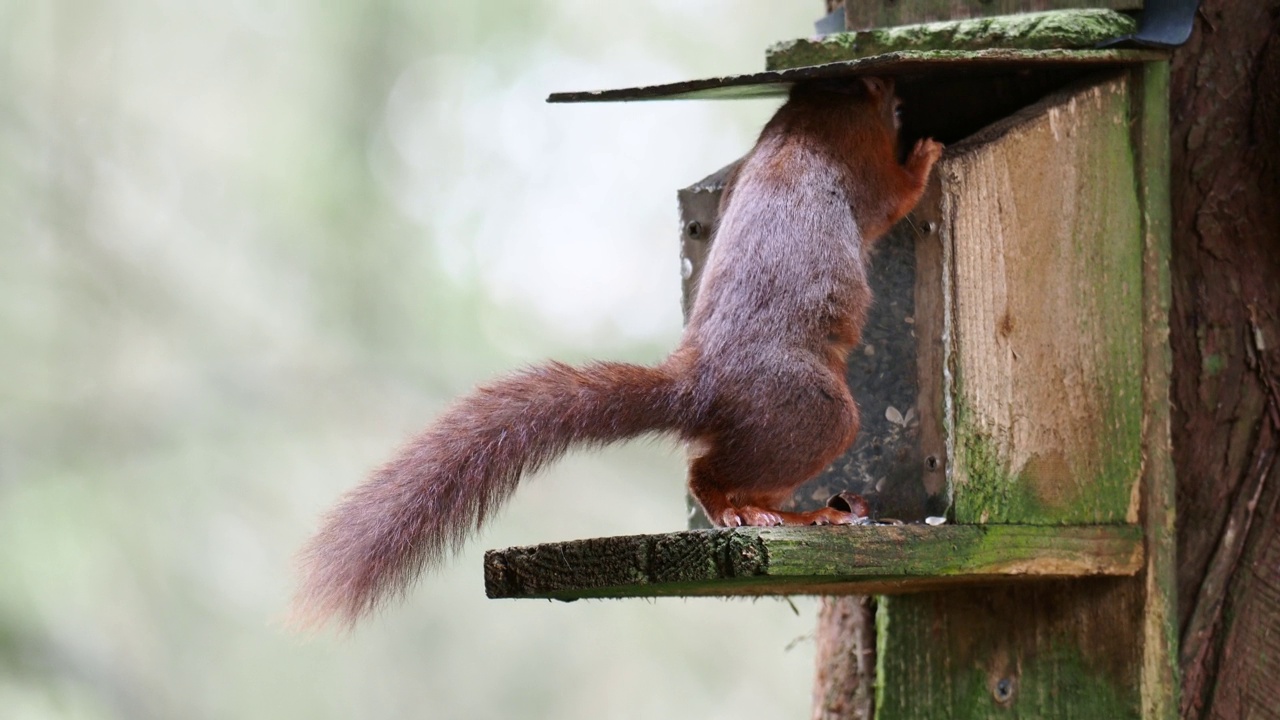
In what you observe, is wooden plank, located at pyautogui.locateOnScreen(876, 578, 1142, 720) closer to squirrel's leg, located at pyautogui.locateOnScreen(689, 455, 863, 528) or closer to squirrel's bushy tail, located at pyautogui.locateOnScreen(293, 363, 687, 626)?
squirrel's leg, located at pyautogui.locateOnScreen(689, 455, 863, 528)

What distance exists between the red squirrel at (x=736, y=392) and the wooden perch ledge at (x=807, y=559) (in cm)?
16

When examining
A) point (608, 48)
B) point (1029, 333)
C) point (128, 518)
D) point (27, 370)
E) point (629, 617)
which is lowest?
point (629, 617)

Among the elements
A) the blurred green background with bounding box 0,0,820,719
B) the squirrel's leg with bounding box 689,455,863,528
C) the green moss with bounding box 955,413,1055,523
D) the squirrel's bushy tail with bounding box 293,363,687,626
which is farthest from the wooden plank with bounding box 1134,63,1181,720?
the blurred green background with bounding box 0,0,820,719

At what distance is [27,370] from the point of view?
5.54 metres

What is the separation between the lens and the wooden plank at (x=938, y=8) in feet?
8.39

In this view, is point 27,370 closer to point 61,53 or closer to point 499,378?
point 61,53

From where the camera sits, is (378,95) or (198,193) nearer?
(198,193)

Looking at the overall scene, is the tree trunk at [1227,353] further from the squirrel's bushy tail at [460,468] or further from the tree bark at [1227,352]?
the squirrel's bushy tail at [460,468]

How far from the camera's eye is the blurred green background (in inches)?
216

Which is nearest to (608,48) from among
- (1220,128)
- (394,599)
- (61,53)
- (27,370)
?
(61,53)

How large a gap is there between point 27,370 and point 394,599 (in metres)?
4.13

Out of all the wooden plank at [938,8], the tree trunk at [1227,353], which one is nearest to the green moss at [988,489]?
the tree trunk at [1227,353]

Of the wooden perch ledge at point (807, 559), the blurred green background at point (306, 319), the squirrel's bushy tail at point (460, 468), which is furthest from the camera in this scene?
the blurred green background at point (306, 319)

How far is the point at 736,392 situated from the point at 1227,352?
1.02 m
